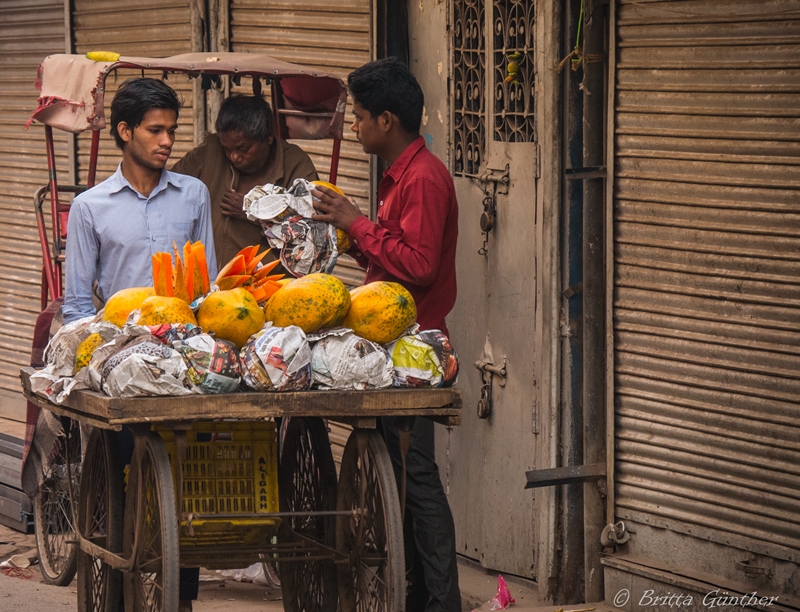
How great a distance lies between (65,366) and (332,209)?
43.1 inches

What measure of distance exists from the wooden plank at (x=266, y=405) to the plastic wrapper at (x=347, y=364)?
4cm

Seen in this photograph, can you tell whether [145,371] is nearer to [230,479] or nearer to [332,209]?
[230,479]

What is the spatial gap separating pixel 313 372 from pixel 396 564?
2.19 feet

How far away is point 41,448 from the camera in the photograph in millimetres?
6613

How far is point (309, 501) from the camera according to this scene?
4.88 meters

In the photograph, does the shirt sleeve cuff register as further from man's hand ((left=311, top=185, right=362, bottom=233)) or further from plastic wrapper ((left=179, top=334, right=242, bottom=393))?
plastic wrapper ((left=179, top=334, right=242, bottom=393))

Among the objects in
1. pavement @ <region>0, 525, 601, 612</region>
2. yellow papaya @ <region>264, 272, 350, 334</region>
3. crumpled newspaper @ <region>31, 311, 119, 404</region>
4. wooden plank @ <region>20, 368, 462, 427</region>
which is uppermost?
yellow papaya @ <region>264, 272, 350, 334</region>

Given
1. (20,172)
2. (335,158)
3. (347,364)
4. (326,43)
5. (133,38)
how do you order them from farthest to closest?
1. (20,172)
2. (133,38)
3. (326,43)
4. (335,158)
5. (347,364)

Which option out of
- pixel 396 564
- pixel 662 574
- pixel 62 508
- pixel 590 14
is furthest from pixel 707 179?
pixel 62 508

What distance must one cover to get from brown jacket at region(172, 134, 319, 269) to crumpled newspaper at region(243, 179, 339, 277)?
151 cm

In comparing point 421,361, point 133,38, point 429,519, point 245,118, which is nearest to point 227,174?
point 245,118

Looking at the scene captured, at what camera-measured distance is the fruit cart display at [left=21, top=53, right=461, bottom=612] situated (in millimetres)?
3975

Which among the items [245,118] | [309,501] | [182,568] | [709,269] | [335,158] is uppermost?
[245,118]

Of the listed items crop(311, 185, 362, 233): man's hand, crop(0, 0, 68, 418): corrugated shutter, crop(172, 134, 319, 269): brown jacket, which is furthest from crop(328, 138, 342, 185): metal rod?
crop(0, 0, 68, 418): corrugated shutter
